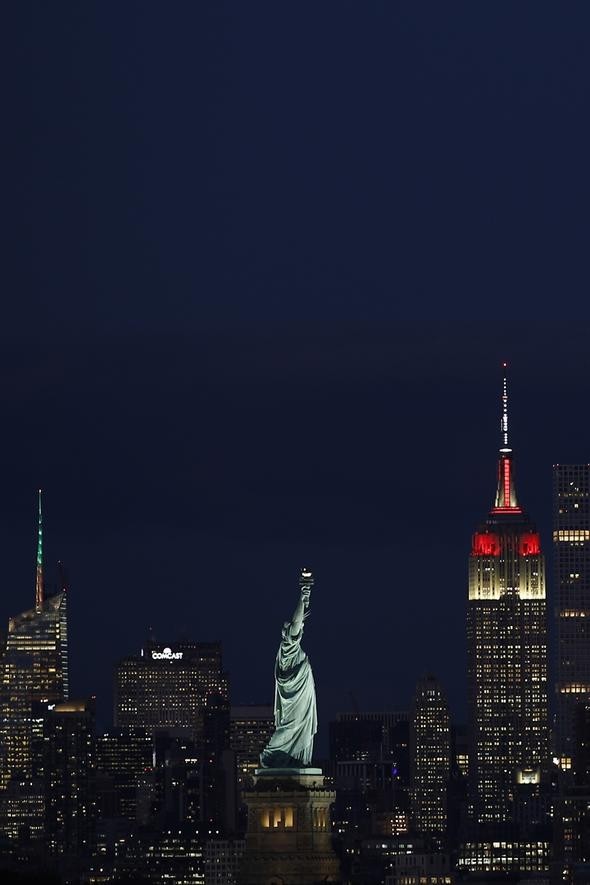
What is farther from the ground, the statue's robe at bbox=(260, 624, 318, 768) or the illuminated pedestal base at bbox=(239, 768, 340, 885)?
the statue's robe at bbox=(260, 624, 318, 768)

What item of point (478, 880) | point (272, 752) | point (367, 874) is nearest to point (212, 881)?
point (367, 874)

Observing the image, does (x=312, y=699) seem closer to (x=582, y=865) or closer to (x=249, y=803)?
(x=249, y=803)

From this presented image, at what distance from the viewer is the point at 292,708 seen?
360 ft

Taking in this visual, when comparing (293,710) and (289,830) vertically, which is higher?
(293,710)

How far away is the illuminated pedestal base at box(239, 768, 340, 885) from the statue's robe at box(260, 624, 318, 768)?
1.56 ft

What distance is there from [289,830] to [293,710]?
296 cm

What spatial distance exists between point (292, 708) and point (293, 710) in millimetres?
55

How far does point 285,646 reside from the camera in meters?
109

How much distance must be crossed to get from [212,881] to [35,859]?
7134mm

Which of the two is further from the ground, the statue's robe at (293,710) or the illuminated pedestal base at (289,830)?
the statue's robe at (293,710)

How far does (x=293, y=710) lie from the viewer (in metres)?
110

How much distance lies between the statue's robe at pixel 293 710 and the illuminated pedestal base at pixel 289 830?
477 mm

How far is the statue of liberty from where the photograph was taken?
10956cm

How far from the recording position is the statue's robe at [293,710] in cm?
10962
